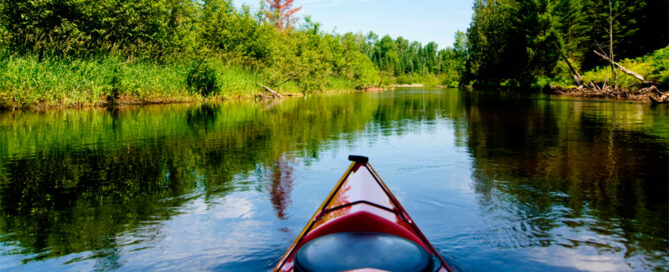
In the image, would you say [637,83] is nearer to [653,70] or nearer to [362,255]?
[653,70]

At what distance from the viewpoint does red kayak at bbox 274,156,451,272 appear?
222 cm

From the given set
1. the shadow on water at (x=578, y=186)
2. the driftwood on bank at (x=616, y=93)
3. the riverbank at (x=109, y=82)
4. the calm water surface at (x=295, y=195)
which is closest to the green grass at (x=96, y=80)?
the riverbank at (x=109, y=82)

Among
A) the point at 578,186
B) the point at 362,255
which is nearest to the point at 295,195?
the point at 362,255

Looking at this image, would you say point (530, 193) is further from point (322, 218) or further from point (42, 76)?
point (42, 76)

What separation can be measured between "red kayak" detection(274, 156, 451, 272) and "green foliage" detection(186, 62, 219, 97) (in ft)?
73.5

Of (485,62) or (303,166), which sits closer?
(303,166)

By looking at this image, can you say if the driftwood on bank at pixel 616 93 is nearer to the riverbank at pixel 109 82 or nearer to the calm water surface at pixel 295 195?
the calm water surface at pixel 295 195

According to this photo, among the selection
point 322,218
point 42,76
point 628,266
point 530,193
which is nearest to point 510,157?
point 530,193

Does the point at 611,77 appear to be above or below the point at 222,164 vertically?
above

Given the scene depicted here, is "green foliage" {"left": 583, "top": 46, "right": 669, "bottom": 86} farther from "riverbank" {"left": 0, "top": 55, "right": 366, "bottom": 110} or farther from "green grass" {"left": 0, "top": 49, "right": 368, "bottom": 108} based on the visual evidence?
"green grass" {"left": 0, "top": 49, "right": 368, "bottom": 108}

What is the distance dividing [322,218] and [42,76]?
57.1 ft

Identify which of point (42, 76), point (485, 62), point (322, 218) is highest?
point (485, 62)

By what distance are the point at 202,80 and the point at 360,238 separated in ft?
79.1

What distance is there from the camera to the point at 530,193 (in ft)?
18.2
